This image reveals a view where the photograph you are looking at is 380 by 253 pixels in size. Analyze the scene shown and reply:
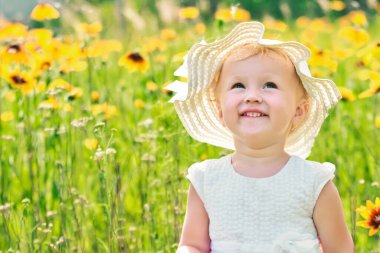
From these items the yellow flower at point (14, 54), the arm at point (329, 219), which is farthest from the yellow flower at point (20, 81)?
the arm at point (329, 219)

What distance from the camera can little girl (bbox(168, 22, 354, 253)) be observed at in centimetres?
205

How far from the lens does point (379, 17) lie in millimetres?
9125

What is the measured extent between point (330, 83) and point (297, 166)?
0.18 meters

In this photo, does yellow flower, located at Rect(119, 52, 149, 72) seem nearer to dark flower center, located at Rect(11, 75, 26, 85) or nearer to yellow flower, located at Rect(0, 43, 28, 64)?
yellow flower, located at Rect(0, 43, 28, 64)

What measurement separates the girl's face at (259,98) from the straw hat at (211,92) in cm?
4

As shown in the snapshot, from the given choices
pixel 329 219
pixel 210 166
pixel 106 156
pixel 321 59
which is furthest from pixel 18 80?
pixel 329 219

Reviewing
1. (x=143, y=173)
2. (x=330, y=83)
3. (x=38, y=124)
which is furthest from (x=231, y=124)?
(x=38, y=124)

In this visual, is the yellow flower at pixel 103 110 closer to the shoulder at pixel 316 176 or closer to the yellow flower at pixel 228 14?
the yellow flower at pixel 228 14

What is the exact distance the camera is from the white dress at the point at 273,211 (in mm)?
2057

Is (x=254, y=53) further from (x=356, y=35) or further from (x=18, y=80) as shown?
(x=356, y=35)

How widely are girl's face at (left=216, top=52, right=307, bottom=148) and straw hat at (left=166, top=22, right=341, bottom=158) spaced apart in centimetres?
4

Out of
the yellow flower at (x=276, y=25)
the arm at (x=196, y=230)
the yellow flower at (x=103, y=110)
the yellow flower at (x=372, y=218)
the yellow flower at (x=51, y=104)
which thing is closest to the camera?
the arm at (x=196, y=230)

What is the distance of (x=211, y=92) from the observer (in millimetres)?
2217

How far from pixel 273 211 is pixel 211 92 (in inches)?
12.0
